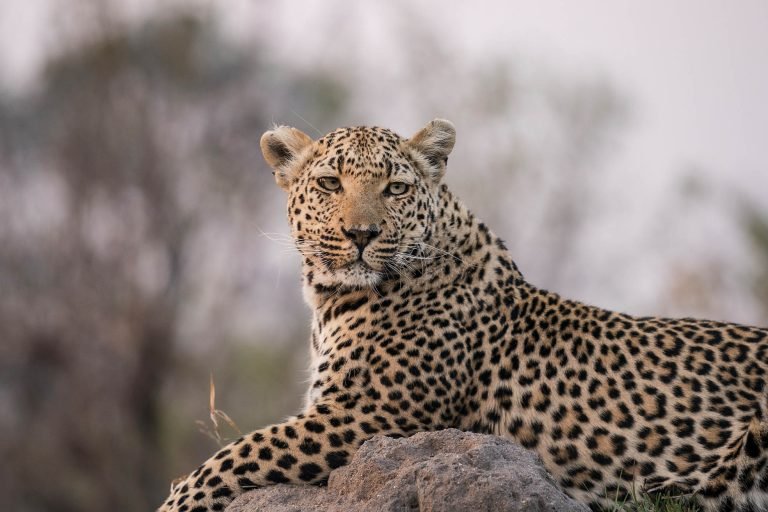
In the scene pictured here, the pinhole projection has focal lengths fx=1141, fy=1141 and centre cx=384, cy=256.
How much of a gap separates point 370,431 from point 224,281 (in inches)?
1383

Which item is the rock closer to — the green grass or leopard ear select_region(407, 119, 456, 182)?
the green grass

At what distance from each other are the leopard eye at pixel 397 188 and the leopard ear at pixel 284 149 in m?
1.02

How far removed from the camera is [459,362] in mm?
9109

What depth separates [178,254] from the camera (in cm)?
4334

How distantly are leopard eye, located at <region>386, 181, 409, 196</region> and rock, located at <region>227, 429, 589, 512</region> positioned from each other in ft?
7.85

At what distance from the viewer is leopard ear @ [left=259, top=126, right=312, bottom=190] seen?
10156 millimetres

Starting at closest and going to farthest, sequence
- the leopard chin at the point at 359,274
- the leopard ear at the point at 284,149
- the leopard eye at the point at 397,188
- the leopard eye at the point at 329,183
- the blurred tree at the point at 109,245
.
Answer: the leopard chin at the point at 359,274 → the leopard eye at the point at 397,188 → the leopard eye at the point at 329,183 → the leopard ear at the point at 284,149 → the blurred tree at the point at 109,245

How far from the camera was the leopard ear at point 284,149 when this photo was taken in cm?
1016

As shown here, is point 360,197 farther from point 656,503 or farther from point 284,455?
point 656,503

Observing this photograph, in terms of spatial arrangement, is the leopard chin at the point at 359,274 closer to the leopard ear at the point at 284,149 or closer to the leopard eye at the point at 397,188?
the leopard eye at the point at 397,188

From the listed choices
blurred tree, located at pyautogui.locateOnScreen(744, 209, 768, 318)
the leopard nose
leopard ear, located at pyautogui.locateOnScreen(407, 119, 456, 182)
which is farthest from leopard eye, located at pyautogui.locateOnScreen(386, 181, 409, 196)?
blurred tree, located at pyautogui.locateOnScreen(744, 209, 768, 318)

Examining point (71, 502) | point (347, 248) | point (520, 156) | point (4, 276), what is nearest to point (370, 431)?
point (347, 248)

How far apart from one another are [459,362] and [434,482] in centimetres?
211

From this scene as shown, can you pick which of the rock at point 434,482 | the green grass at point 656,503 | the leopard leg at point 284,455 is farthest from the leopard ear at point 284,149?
the green grass at point 656,503
